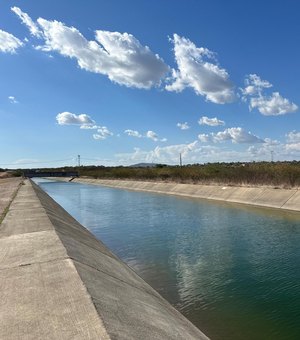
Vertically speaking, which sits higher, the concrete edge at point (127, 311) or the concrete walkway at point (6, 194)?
the concrete walkway at point (6, 194)

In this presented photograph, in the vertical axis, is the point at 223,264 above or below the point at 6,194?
below

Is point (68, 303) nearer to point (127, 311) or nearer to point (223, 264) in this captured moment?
point (127, 311)

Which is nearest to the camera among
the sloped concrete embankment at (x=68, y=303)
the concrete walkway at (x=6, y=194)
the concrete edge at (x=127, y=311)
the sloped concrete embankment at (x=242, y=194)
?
the sloped concrete embankment at (x=68, y=303)

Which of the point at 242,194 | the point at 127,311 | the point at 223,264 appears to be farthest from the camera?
the point at 242,194

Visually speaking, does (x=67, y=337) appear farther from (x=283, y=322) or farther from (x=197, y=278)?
(x=197, y=278)

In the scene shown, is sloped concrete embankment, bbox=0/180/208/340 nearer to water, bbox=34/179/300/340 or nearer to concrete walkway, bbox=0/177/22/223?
water, bbox=34/179/300/340

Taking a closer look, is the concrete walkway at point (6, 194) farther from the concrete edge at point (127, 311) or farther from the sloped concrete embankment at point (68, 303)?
the concrete edge at point (127, 311)

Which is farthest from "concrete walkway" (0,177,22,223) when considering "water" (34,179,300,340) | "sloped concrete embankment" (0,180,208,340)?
Answer: "sloped concrete embankment" (0,180,208,340)

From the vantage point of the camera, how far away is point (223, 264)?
1485 centimetres

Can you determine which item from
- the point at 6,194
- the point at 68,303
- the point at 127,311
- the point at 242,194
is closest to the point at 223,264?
the point at 127,311

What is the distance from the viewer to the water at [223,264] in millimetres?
9469

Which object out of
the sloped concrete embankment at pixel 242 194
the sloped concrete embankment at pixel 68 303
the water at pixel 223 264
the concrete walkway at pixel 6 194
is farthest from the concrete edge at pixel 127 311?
the sloped concrete embankment at pixel 242 194

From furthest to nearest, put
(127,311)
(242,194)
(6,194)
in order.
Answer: (242,194)
(6,194)
(127,311)

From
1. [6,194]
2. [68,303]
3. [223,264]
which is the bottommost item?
[223,264]
